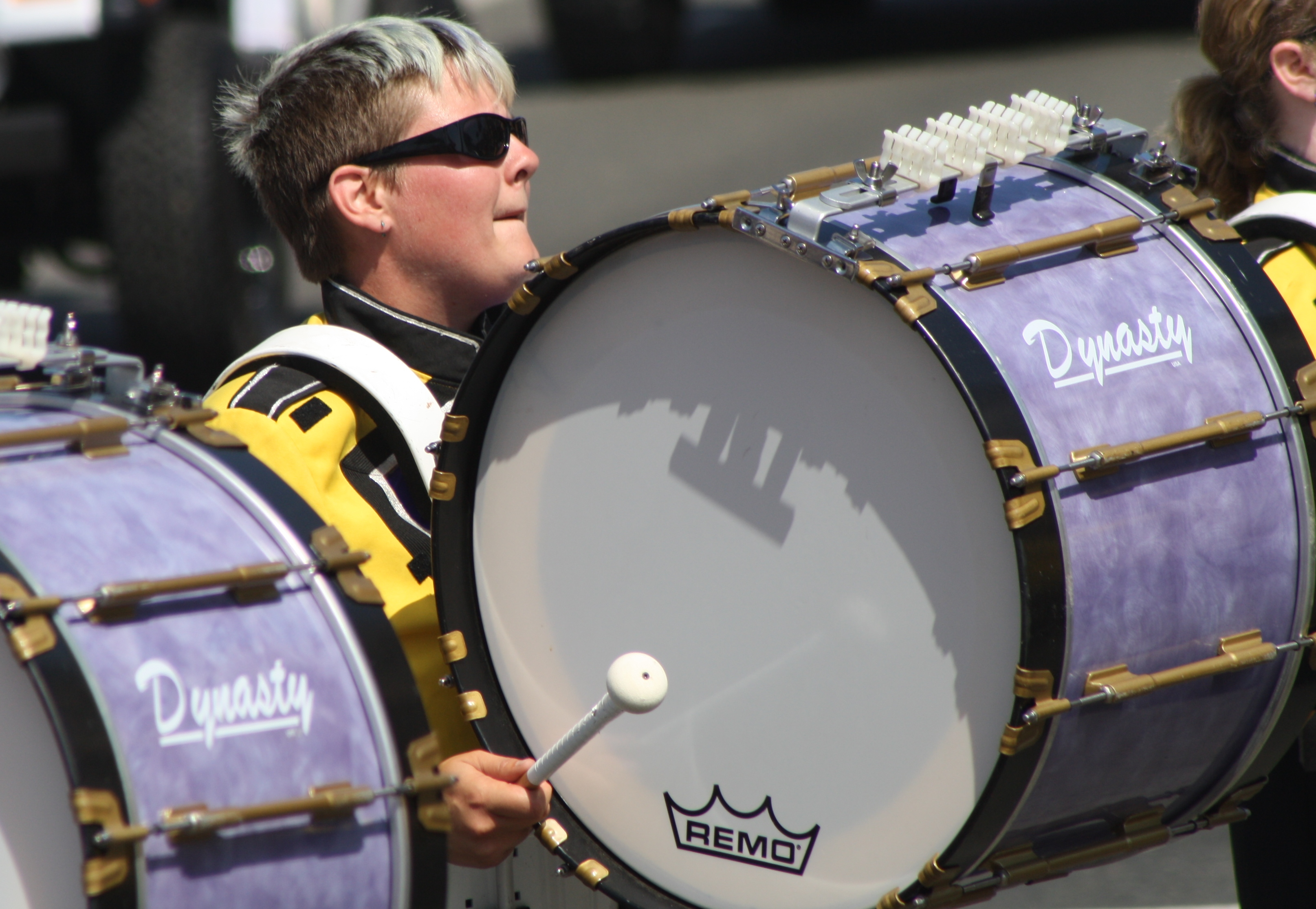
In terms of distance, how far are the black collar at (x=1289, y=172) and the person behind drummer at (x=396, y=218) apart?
101cm

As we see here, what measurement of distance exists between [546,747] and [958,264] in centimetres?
78

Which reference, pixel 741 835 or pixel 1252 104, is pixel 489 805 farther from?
pixel 1252 104

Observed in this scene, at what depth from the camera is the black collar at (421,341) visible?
2.21 metres

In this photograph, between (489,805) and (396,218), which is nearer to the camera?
(489,805)

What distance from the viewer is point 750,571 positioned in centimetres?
187

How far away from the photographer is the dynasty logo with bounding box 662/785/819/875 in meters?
1.87

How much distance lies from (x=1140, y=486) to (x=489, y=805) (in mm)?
777

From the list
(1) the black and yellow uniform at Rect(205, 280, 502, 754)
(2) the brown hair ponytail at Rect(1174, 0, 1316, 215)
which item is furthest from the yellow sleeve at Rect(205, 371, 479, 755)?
(2) the brown hair ponytail at Rect(1174, 0, 1316, 215)

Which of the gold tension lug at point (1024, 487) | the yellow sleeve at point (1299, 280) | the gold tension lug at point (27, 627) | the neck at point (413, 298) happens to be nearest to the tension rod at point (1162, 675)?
the gold tension lug at point (1024, 487)

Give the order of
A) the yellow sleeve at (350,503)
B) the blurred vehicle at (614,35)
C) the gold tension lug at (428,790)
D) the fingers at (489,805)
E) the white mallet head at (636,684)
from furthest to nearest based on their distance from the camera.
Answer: the blurred vehicle at (614,35), the yellow sleeve at (350,503), the fingers at (489,805), the gold tension lug at (428,790), the white mallet head at (636,684)

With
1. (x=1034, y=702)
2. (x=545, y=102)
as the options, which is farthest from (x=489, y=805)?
(x=545, y=102)

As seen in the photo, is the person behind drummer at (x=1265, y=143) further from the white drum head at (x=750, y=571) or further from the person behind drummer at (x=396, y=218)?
the person behind drummer at (x=396, y=218)

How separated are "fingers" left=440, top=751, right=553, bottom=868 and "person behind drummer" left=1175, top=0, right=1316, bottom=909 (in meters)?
1.00

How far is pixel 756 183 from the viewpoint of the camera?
28.0ft
